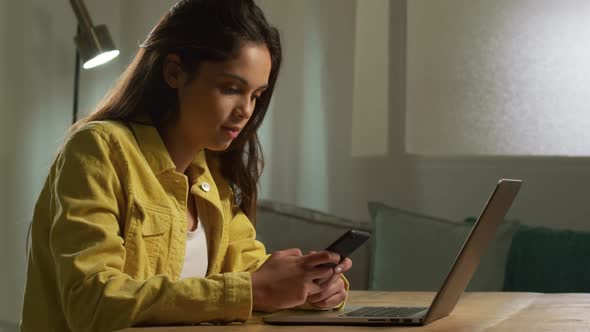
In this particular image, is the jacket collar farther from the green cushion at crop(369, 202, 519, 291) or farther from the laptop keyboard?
the green cushion at crop(369, 202, 519, 291)

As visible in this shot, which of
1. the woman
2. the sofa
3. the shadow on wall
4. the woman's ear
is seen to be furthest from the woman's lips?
the shadow on wall

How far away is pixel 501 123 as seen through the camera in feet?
10.2

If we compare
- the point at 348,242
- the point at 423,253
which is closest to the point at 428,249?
the point at 423,253

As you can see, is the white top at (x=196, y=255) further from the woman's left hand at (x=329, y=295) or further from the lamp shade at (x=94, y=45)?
the lamp shade at (x=94, y=45)

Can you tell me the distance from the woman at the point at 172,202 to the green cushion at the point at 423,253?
3.56ft

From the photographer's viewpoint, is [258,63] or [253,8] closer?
[258,63]

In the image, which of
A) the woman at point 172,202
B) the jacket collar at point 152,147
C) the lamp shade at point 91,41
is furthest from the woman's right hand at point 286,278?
the lamp shade at point 91,41

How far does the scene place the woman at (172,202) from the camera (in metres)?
1.21

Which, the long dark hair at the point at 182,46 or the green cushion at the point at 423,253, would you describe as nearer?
the long dark hair at the point at 182,46

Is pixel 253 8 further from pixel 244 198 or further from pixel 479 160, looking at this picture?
pixel 479 160

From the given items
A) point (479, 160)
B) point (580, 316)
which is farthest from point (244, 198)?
point (479, 160)

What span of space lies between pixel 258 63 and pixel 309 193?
1867 millimetres

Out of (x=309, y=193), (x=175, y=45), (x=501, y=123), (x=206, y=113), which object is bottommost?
(x=309, y=193)

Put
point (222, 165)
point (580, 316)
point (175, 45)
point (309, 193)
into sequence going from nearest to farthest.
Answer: point (580, 316)
point (175, 45)
point (222, 165)
point (309, 193)
